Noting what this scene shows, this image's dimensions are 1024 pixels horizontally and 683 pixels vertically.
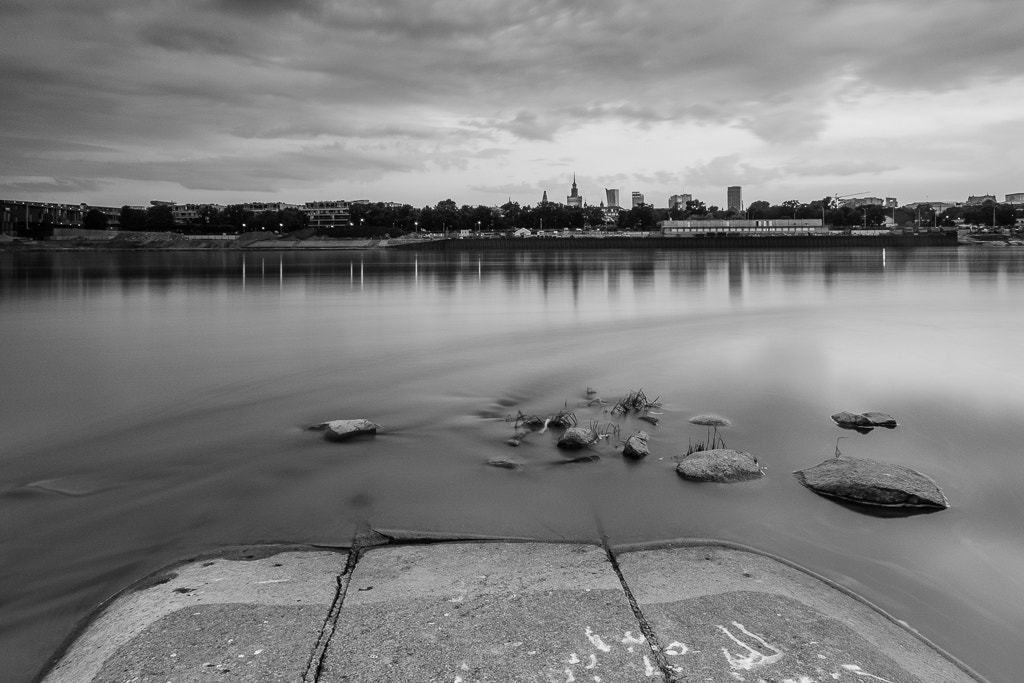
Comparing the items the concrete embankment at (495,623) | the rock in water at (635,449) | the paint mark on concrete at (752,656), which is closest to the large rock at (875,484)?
the rock in water at (635,449)

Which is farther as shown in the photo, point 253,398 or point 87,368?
point 87,368

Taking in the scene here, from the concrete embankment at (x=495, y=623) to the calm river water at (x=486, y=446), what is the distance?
59cm

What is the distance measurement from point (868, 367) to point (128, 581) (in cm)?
1550

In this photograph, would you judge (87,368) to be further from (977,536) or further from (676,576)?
(977,536)

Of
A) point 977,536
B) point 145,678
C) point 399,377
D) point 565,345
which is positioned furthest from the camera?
point 565,345

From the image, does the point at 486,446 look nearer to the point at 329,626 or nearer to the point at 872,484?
the point at 872,484

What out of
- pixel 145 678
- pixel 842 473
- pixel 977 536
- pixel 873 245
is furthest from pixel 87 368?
pixel 873 245

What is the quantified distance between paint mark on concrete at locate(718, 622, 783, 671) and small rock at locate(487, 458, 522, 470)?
4.38 m

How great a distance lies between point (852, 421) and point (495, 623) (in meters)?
8.25

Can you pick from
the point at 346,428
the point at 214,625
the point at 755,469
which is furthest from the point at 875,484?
the point at 346,428

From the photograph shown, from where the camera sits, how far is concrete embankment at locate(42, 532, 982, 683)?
4.11m

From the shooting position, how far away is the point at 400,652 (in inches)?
166

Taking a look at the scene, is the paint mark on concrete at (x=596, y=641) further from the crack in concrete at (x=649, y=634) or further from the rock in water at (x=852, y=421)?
the rock in water at (x=852, y=421)

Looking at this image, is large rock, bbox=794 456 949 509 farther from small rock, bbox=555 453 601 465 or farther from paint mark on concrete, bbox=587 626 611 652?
paint mark on concrete, bbox=587 626 611 652
